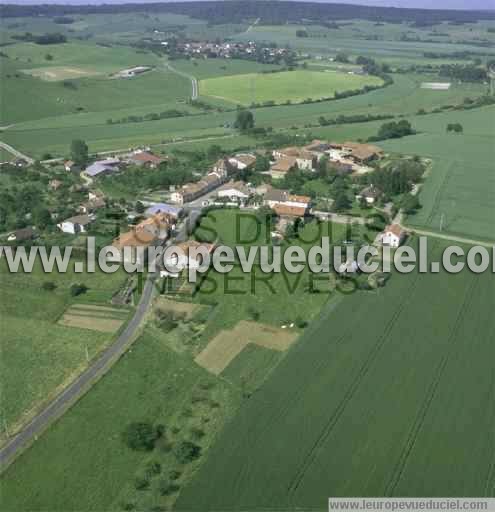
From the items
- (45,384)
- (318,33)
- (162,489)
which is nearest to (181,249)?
(45,384)

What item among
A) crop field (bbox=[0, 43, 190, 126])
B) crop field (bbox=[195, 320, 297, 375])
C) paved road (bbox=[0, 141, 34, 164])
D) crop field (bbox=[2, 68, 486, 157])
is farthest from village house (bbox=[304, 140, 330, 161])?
crop field (bbox=[195, 320, 297, 375])

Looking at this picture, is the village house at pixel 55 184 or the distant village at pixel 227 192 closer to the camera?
the distant village at pixel 227 192

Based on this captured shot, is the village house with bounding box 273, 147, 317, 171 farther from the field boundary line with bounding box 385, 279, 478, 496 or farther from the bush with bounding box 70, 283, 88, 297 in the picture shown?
the bush with bounding box 70, 283, 88, 297

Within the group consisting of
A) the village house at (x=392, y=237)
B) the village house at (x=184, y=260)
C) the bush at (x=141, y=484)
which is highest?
the village house at (x=392, y=237)

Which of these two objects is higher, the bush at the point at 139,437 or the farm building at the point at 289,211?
the farm building at the point at 289,211

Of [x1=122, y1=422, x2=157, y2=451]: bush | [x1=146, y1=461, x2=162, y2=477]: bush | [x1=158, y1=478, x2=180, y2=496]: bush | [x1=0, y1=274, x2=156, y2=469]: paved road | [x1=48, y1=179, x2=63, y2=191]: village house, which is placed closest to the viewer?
[x1=158, y1=478, x2=180, y2=496]: bush

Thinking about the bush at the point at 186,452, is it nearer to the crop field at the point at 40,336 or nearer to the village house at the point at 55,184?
the crop field at the point at 40,336

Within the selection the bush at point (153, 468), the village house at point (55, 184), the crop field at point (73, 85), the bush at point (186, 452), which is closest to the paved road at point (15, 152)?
the village house at point (55, 184)
